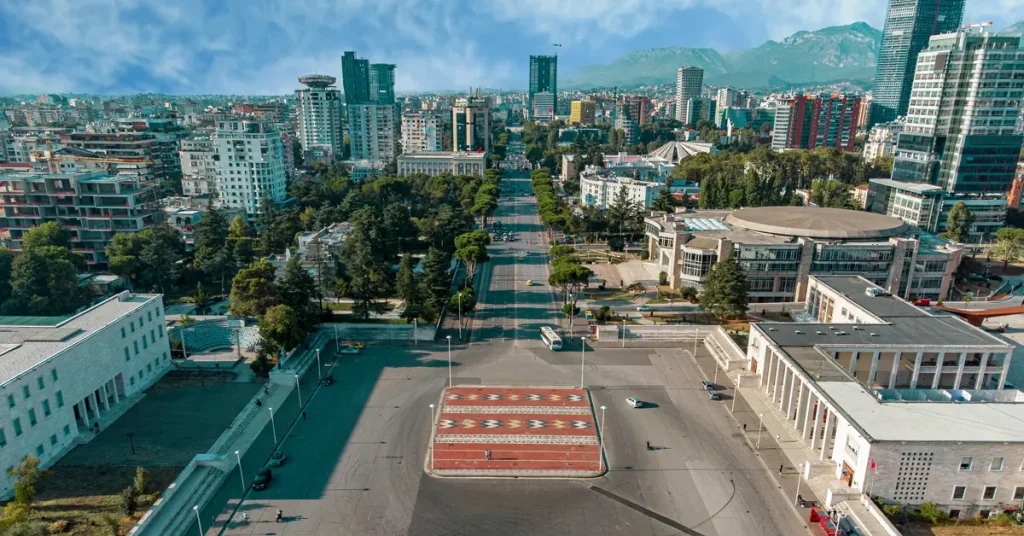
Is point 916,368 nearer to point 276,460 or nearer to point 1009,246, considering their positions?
point 276,460

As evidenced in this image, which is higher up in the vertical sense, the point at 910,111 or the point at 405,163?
the point at 910,111

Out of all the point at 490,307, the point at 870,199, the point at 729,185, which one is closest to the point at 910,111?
the point at 870,199

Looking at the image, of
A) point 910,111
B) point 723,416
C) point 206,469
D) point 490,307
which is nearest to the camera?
point 206,469

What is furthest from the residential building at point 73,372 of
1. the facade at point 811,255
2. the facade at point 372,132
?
the facade at point 372,132

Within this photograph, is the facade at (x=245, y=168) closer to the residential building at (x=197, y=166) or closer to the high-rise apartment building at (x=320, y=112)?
the residential building at (x=197, y=166)

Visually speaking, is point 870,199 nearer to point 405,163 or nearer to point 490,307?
point 490,307

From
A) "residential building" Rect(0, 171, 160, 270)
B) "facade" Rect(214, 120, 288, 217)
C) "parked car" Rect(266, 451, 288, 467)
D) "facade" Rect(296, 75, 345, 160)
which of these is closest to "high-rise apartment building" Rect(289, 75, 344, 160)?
"facade" Rect(296, 75, 345, 160)

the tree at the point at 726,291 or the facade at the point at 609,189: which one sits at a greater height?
the facade at the point at 609,189

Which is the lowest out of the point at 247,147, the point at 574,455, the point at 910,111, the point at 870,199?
the point at 574,455
